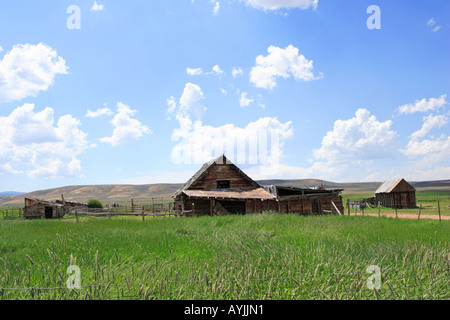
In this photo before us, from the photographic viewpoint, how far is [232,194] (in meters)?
24.8

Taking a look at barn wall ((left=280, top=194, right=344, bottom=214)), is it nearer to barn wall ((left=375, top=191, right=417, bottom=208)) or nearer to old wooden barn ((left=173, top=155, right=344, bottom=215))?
old wooden barn ((left=173, top=155, right=344, bottom=215))

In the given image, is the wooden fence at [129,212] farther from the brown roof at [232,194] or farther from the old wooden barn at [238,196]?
the brown roof at [232,194]

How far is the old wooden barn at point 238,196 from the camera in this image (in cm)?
2436

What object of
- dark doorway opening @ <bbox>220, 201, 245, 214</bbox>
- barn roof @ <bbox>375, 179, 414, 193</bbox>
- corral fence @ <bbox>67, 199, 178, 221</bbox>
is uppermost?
barn roof @ <bbox>375, 179, 414, 193</bbox>

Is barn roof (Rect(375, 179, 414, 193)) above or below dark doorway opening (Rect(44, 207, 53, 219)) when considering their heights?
above

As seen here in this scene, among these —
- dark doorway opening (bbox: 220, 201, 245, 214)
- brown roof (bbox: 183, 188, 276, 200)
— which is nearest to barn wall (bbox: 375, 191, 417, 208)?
brown roof (bbox: 183, 188, 276, 200)

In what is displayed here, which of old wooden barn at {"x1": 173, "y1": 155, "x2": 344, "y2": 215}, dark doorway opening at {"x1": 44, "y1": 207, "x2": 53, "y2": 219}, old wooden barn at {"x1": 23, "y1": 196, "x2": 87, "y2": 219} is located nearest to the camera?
old wooden barn at {"x1": 173, "y1": 155, "x2": 344, "y2": 215}

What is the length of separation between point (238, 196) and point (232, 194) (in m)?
0.91

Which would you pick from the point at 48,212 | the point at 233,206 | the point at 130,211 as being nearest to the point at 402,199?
the point at 233,206

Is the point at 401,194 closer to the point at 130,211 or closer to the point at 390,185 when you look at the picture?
the point at 390,185

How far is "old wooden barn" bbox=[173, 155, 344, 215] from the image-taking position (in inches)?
959

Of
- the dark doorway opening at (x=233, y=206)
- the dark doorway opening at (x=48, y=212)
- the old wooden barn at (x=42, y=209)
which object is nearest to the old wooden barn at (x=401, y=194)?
the dark doorway opening at (x=233, y=206)
